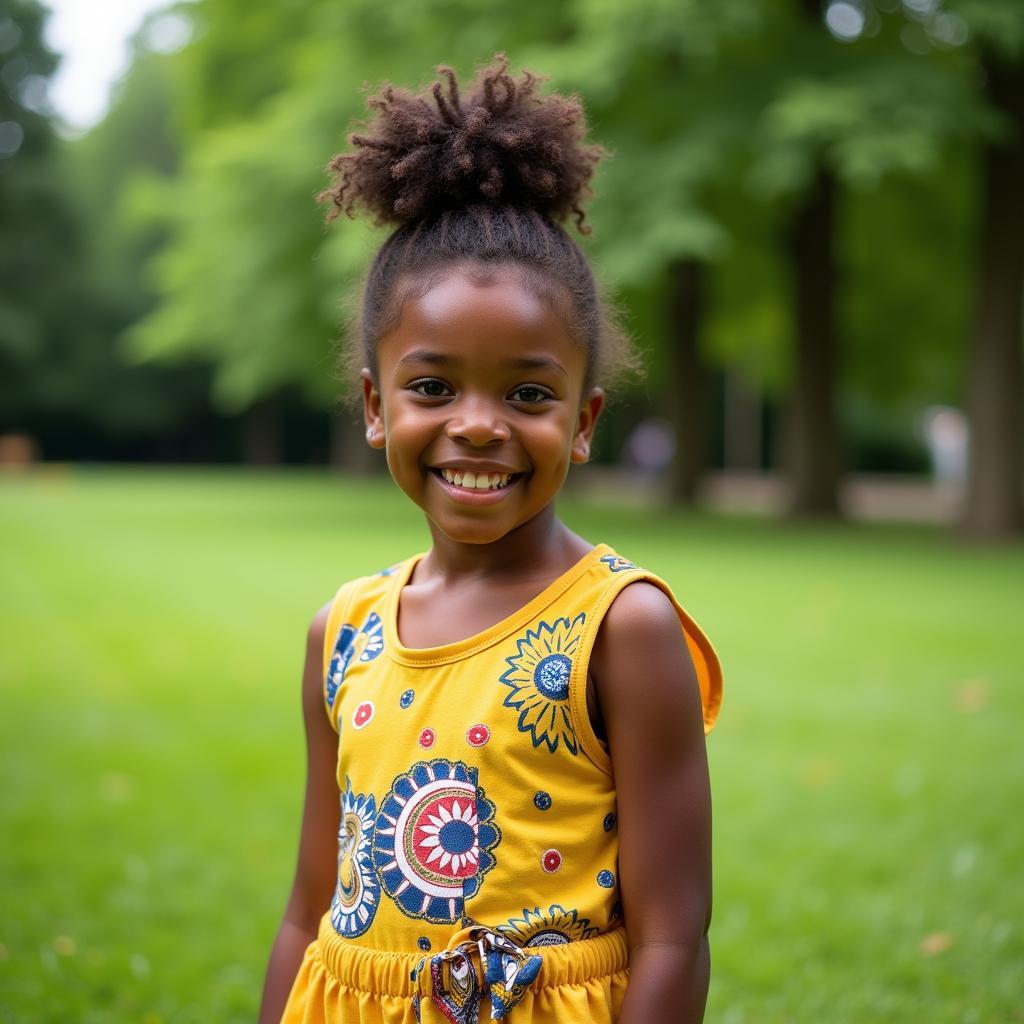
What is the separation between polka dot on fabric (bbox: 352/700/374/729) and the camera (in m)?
1.81

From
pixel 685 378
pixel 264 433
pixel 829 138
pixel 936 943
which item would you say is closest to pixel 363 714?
pixel 936 943

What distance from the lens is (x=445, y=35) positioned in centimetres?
1547

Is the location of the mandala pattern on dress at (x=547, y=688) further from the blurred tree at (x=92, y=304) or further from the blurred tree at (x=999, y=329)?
the blurred tree at (x=92, y=304)

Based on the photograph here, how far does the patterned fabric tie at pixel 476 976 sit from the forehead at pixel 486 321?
77 centimetres

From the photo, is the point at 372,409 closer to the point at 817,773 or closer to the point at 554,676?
the point at 554,676

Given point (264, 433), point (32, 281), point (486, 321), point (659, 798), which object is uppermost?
point (32, 281)

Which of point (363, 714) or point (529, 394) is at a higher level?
point (529, 394)

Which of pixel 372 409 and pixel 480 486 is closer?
pixel 480 486

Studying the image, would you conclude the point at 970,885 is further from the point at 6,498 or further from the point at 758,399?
the point at 758,399

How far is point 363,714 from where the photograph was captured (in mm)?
1821

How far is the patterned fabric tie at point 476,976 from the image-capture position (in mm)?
1613

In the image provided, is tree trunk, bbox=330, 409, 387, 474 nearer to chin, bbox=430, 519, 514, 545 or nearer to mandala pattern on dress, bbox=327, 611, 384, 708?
mandala pattern on dress, bbox=327, 611, 384, 708

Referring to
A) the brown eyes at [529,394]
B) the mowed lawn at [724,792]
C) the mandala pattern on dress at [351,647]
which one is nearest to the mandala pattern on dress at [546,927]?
the mandala pattern on dress at [351,647]

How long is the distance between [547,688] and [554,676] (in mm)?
18
